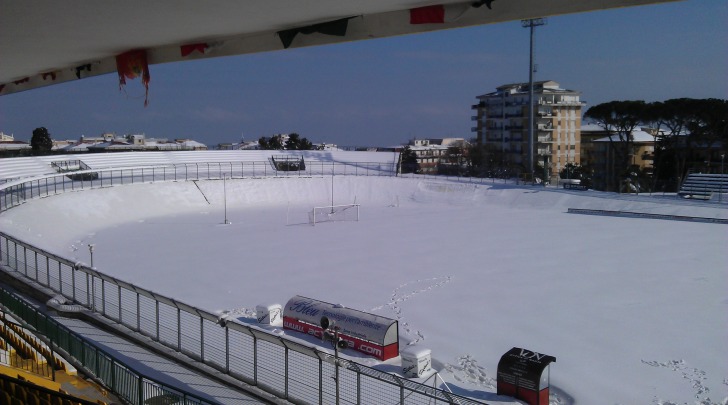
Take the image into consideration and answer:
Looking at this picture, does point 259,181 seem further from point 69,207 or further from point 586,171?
point 586,171

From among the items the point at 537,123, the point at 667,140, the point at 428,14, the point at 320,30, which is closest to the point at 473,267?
the point at 320,30

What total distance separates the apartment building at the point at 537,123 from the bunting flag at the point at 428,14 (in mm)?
64108

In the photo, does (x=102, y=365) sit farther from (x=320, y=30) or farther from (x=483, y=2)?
(x=483, y=2)

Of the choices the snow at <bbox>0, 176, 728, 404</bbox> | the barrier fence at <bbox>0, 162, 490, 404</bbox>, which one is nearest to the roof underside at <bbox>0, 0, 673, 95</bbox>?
the barrier fence at <bbox>0, 162, 490, 404</bbox>

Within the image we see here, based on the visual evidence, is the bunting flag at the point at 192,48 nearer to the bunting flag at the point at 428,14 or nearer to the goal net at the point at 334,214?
the bunting flag at the point at 428,14

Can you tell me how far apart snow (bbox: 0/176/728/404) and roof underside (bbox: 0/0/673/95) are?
616 centimetres

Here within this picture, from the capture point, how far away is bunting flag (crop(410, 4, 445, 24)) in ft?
13.6

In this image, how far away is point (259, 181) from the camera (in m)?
39.0

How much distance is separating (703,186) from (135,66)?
121 ft

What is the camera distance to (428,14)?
420 cm

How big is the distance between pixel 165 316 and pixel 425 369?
16.0 feet

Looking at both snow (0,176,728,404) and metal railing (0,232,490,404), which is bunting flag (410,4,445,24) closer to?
metal railing (0,232,490,404)

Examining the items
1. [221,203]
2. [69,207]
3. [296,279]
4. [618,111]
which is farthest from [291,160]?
[296,279]

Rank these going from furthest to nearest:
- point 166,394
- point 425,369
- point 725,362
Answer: point 725,362 < point 425,369 < point 166,394
